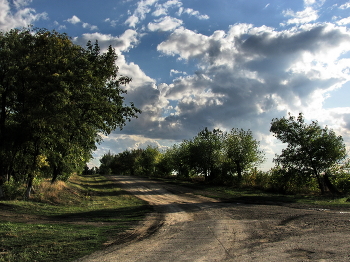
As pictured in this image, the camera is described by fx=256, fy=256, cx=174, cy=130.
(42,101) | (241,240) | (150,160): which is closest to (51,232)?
(241,240)

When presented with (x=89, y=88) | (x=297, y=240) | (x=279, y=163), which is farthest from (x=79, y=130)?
(x=279, y=163)

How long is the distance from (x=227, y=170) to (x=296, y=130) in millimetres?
12030

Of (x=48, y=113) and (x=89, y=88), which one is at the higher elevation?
(x=89, y=88)

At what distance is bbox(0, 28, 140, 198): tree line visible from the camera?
50.9 feet

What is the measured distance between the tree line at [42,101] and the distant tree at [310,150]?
15.0 m

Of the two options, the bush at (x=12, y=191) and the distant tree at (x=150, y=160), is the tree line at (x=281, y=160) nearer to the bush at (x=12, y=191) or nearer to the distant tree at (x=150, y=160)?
the distant tree at (x=150, y=160)

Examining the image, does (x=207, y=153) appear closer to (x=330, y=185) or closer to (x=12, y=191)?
(x=330, y=185)

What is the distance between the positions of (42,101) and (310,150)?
20.5m

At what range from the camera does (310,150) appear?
2136 cm

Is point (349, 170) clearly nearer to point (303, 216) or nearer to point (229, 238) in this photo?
point (303, 216)

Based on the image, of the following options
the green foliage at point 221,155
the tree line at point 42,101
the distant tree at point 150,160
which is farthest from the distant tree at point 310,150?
the distant tree at point 150,160

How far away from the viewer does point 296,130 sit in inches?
875

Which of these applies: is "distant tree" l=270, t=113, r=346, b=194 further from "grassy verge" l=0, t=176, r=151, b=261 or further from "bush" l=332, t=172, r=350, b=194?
"grassy verge" l=0, t=176, r=151, b=261

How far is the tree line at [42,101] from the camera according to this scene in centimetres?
1552
